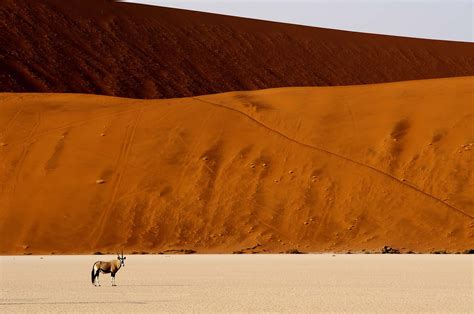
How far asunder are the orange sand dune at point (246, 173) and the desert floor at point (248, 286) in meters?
8.95

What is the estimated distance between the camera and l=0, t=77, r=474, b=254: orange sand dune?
35.9 meters

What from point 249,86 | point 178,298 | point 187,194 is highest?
point 249,86

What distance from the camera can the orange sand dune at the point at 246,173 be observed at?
118 ft

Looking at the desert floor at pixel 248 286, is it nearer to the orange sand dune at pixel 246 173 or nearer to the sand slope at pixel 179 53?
the orange sand dune at pixel 246 173

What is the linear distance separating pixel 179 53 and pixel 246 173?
4211cm

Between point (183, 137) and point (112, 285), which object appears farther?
point (183, 137)

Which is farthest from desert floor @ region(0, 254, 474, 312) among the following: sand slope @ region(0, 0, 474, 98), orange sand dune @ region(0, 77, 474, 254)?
sand slope @ region(0, 0, 474, 98)

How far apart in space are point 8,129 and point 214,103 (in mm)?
10223

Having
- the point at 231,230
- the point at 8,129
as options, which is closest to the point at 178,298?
the point at 231,230

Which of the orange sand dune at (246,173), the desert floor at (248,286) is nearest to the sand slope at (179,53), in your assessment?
the orange sand dune at (246,173)

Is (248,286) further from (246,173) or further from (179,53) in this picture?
(179,53)

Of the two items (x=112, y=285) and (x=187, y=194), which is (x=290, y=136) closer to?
(x=187, y=194)

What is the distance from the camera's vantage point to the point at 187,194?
38.8 m

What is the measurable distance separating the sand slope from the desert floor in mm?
43289
